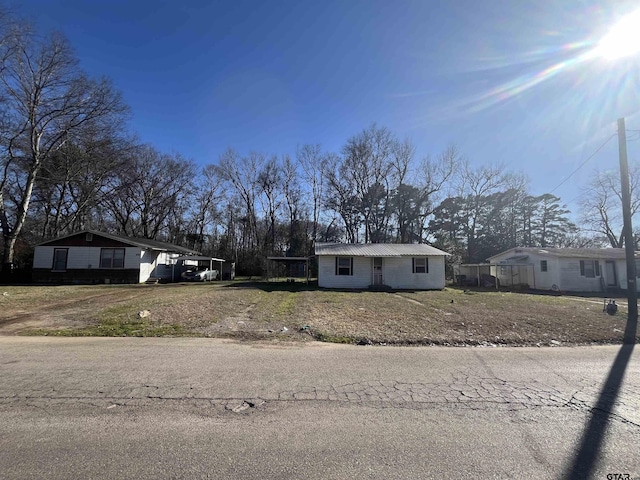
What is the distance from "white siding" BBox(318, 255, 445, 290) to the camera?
24016 mm

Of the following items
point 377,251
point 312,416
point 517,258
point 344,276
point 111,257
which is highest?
point 377,251

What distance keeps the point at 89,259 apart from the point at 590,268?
37508 millimetres

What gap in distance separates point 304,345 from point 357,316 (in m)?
4.20

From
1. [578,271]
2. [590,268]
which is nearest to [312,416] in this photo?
[578,271]

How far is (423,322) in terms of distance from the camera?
995 cm

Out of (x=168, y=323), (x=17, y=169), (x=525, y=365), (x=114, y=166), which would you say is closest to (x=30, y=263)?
(x=17, y=169)

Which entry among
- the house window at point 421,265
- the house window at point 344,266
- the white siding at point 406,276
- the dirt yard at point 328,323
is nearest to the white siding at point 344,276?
the house window at point 344,266

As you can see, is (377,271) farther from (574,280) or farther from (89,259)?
(89,259)

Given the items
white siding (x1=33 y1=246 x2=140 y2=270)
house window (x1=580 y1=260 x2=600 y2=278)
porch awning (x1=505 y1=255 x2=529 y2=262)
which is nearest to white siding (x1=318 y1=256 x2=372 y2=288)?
porch awning (x1=505 y1=255 x2=529 y2=262)

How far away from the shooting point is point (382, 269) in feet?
79.8

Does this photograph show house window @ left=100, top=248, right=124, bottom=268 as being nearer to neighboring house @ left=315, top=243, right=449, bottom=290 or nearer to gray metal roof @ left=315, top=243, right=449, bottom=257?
gray metal roof @ left=315, top=243, right=449, bottom=257

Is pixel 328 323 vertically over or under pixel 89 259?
under

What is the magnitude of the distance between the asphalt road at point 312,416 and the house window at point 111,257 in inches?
901

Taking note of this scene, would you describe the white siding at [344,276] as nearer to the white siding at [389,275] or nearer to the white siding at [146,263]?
the white siding at [389,275]
